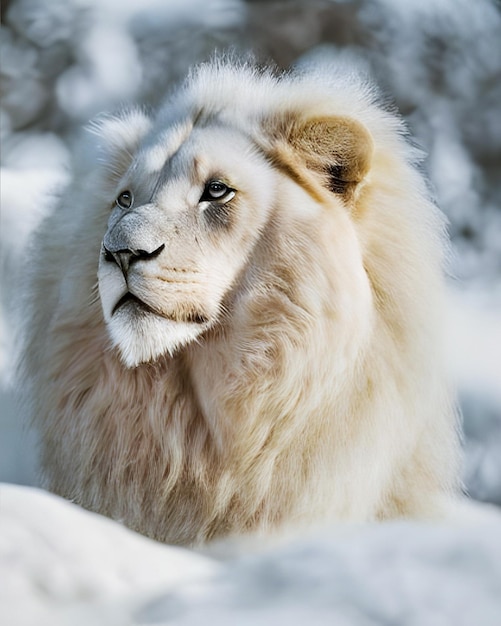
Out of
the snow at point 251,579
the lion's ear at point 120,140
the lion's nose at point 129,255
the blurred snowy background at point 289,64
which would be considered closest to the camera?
the snow at point 251,579

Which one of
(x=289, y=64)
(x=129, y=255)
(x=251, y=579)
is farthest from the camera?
(x=289, y=64)

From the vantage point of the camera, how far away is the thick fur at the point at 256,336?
0.98m

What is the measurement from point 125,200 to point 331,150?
9.1 inches

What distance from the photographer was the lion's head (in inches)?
37.2

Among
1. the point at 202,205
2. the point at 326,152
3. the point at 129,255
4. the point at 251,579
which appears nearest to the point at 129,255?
the point at 129,255

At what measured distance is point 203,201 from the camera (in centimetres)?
100

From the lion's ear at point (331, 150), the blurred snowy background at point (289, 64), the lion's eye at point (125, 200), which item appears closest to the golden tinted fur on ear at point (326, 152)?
the lion's ear at point (331, 150)

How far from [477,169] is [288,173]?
1.82 ft

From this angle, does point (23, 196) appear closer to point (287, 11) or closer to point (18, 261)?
point (18, 261)

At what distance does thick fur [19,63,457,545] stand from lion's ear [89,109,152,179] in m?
0.02

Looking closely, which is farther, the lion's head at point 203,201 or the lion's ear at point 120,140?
the lion's ear at point 120,140

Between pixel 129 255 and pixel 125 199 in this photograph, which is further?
pixel 125 199

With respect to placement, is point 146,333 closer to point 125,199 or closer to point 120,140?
point 125,199

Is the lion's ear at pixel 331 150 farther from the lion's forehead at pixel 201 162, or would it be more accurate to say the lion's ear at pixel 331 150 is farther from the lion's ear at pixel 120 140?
the lion's ear at pixel 120 140
